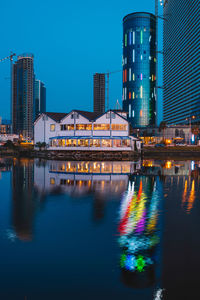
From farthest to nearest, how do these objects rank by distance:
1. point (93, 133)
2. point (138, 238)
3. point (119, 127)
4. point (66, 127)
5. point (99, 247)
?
point (66, 127) < point (119, 127) < point (93, 133) < point (138, 238) < point (99, 247)

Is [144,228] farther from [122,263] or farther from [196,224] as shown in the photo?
[122,263]

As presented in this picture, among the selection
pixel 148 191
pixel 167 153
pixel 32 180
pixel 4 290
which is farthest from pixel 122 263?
pixel 167 153

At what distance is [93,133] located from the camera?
7156 cm

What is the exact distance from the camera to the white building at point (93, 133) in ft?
229

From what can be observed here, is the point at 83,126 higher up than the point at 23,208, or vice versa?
the point at 83,126

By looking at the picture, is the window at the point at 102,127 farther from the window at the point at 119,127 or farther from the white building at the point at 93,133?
the window at the point at 119,127

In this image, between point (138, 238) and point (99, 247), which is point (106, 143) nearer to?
point (138, 238)

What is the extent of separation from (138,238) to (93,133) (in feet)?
198

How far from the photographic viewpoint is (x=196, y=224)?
13.8 m

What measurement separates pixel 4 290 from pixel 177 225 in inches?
336

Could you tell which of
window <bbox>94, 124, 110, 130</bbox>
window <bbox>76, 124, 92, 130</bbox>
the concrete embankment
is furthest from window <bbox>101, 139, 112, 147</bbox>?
the concrete embankment

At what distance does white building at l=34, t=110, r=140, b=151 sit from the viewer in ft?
229

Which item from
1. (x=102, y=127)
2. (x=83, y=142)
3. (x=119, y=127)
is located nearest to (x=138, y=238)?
(x=83, y=142)

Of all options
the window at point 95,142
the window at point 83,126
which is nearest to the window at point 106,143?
the window at point 95,142
